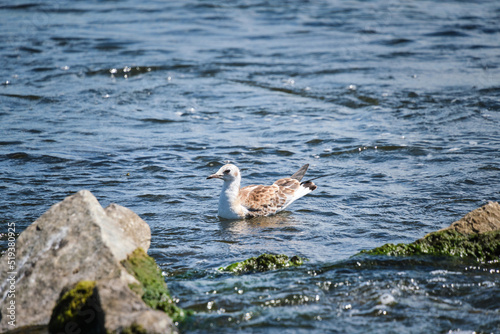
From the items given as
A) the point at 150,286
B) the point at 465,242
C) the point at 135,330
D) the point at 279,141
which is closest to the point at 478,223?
the point at 465,242

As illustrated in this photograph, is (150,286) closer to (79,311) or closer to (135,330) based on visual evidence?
(79,311)

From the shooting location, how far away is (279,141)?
447 inches

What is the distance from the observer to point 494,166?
9.55 metres

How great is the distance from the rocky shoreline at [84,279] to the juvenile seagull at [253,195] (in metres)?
2.94

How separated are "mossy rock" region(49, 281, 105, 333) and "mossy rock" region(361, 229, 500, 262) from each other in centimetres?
301

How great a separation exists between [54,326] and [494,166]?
25.1 ft

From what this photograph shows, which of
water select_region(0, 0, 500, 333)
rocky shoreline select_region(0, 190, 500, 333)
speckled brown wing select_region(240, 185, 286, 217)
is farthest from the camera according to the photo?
speckled brown wing select_region(240, 185, 286, 217)

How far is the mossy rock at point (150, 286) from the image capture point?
15.2ft

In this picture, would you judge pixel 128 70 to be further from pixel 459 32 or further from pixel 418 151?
pixel 459 32

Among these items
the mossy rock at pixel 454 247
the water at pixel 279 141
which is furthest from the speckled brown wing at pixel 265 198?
the mossy rock at pixel 454 247

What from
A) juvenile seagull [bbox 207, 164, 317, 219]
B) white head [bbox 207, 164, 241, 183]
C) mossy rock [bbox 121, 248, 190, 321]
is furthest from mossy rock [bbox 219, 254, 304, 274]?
white head [bbox 207, 164, 241, 183]

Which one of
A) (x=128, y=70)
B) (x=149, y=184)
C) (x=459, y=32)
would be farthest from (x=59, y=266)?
(x=459, y=32)

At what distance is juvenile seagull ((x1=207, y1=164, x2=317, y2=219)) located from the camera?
8266 millimetres

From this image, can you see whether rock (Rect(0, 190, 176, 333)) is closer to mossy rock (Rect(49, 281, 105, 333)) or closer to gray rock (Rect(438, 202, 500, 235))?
mossy rock (Rect(49, 281, 105, 333))
